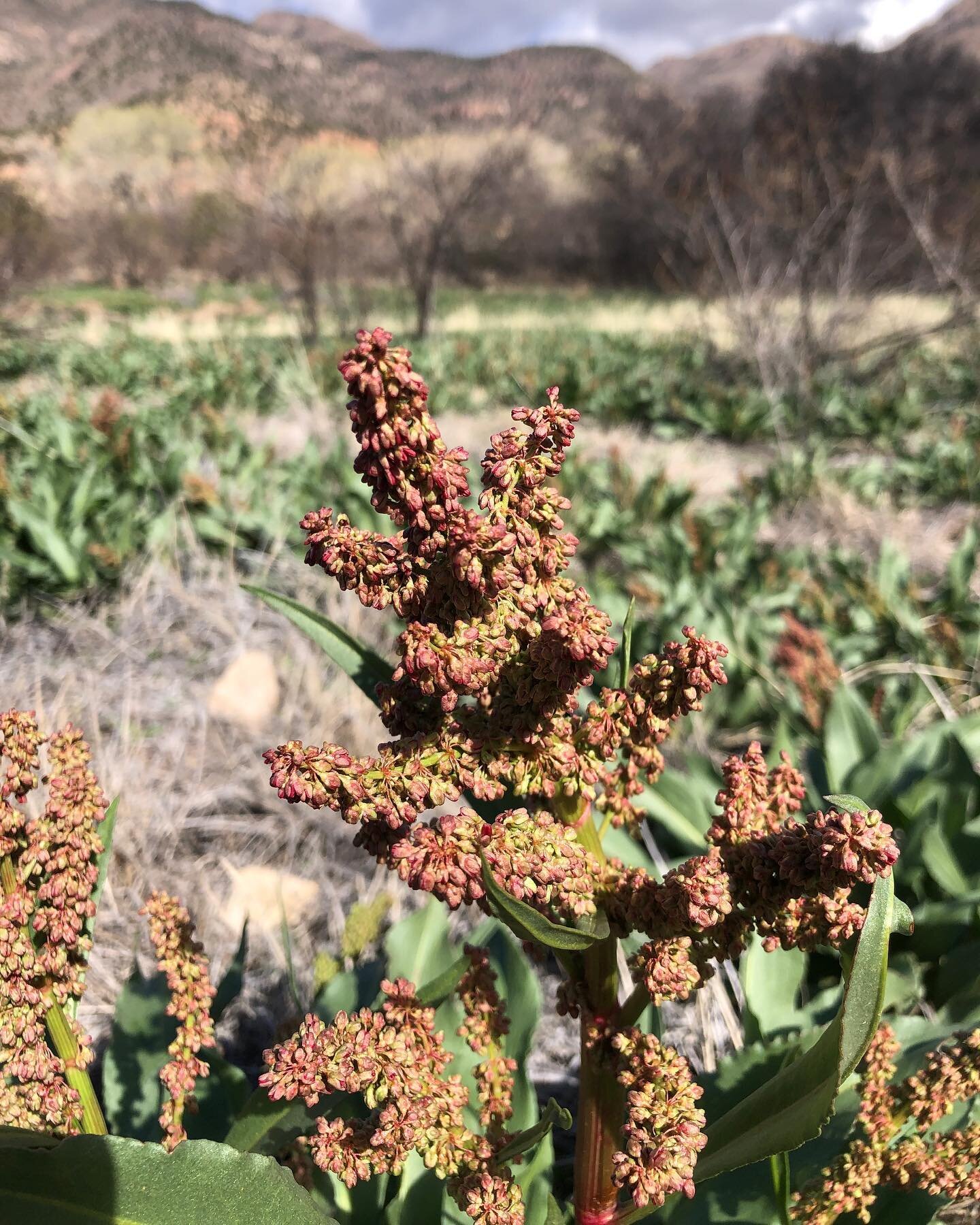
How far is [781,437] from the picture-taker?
23.2ft

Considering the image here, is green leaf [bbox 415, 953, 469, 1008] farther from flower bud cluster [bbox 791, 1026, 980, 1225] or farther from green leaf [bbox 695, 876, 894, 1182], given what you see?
flower bud cluster [bbox 791, 1026, 980, 1225]

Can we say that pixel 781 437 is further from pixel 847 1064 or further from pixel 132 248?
pixel 132 248

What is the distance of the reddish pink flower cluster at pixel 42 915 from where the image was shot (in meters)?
0.81

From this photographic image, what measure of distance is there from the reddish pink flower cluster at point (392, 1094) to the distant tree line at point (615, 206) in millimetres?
8184

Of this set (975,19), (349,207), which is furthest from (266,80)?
(975,19)

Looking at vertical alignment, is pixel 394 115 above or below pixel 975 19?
below

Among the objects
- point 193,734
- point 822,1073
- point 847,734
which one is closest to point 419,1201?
point 822,1073

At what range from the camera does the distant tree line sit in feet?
32.7

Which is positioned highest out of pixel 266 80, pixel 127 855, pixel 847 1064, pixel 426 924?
pixel 266 80

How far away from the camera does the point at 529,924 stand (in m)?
0.71

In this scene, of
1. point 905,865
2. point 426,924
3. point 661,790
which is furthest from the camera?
point 661,790

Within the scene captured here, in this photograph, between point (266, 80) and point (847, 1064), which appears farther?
point (266, 80)

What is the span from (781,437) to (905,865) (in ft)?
18.7

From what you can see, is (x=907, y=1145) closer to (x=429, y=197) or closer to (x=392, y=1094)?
(x=392, y=1094)
